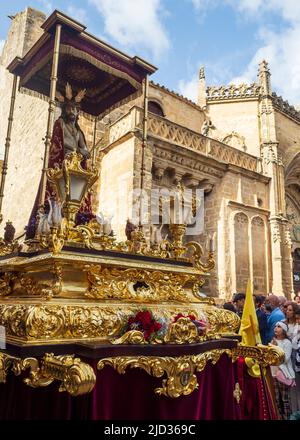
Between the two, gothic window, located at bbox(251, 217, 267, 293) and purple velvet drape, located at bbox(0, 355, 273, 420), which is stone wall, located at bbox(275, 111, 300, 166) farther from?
purple velvet drape, located at bbox(0, 355, 273, 420)

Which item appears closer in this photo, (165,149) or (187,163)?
(165,149)

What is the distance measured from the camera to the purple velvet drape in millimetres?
2145

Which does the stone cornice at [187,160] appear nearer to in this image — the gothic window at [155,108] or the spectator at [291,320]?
the gothic window at [155,108]

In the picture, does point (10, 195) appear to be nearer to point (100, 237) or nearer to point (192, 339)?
point (100, 237)

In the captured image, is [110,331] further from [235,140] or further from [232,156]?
[235,140]

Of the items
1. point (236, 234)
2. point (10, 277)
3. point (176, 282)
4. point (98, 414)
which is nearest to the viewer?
point (98, 414)

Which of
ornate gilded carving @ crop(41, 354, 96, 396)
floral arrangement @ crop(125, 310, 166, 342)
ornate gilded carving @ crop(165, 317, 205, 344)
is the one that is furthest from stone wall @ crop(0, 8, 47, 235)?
ornate gilded carving @ crop(41, 354, 96, 396)

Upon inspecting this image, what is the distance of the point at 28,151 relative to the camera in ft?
37.3

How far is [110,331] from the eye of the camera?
7.56 ft

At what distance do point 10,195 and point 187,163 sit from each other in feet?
22.1

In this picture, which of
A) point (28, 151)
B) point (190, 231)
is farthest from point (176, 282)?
point (28, 151)

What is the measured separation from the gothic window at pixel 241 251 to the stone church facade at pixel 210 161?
0.04 m

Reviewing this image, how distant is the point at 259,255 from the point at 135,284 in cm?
1071

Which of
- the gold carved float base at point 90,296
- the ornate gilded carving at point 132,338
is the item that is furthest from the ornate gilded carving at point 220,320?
the ornate gilded carving at point 132,338
